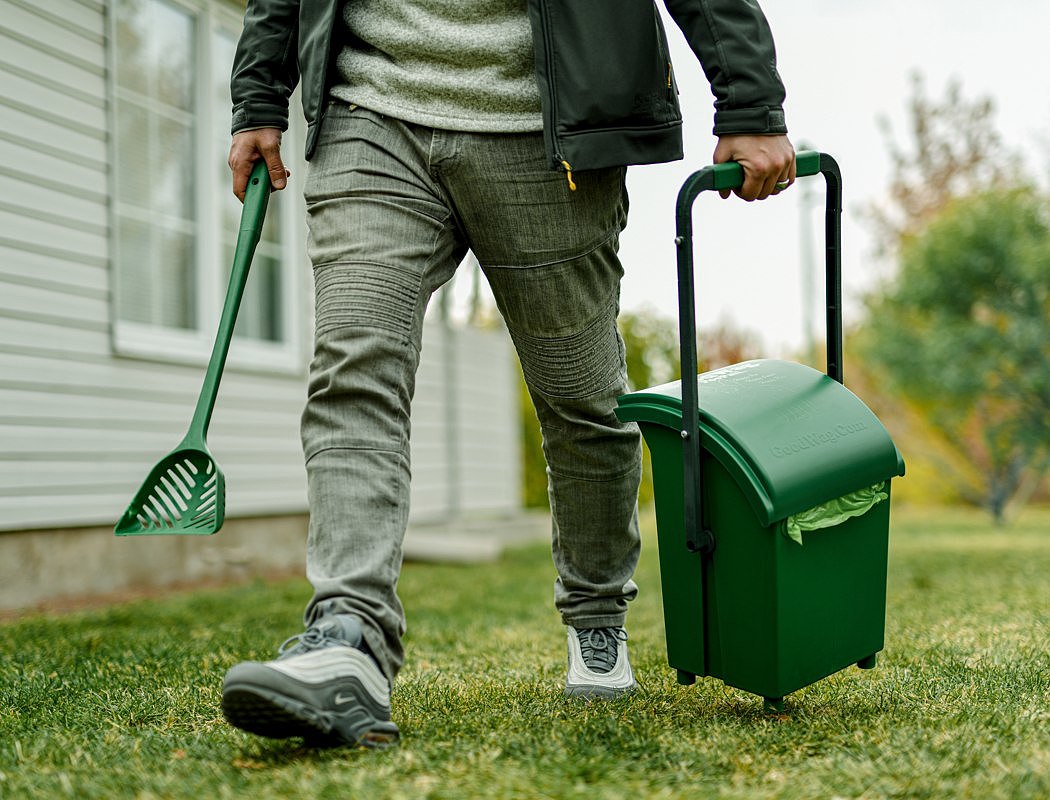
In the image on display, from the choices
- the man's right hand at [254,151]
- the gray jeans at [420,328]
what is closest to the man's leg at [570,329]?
the gray jeans at [420,328]

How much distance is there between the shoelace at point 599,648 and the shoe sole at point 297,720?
0.60m

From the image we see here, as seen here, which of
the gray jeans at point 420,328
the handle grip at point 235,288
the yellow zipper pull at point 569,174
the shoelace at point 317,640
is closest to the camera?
the shoelace at point 317,640

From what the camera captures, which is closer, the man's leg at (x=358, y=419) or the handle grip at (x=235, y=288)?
the man's leg at (x=358, y=419)

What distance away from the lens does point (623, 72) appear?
6.03ft

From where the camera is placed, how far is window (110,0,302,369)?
509 centimetres

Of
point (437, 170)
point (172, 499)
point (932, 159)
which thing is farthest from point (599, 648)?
point (932, 159)

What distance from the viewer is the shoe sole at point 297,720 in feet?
4.77

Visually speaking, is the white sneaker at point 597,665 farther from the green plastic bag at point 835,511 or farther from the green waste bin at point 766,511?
the green plastic bag at point 835,511

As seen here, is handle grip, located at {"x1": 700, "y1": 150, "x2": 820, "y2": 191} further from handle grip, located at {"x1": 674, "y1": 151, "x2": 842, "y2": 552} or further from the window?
the window

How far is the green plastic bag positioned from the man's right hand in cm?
109

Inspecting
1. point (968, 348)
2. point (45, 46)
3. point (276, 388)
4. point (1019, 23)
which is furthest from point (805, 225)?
point (45, 46)

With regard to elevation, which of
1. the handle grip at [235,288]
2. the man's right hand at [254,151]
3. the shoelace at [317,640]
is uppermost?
the man's right hand at [254,151]

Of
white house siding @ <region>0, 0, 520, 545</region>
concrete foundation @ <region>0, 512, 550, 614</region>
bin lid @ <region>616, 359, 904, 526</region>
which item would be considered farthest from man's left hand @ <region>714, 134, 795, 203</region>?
concrete foundation @ <region>0, 512, 550, 614</region>

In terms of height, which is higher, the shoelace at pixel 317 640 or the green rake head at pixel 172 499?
the green rake head at pixel 172 499
